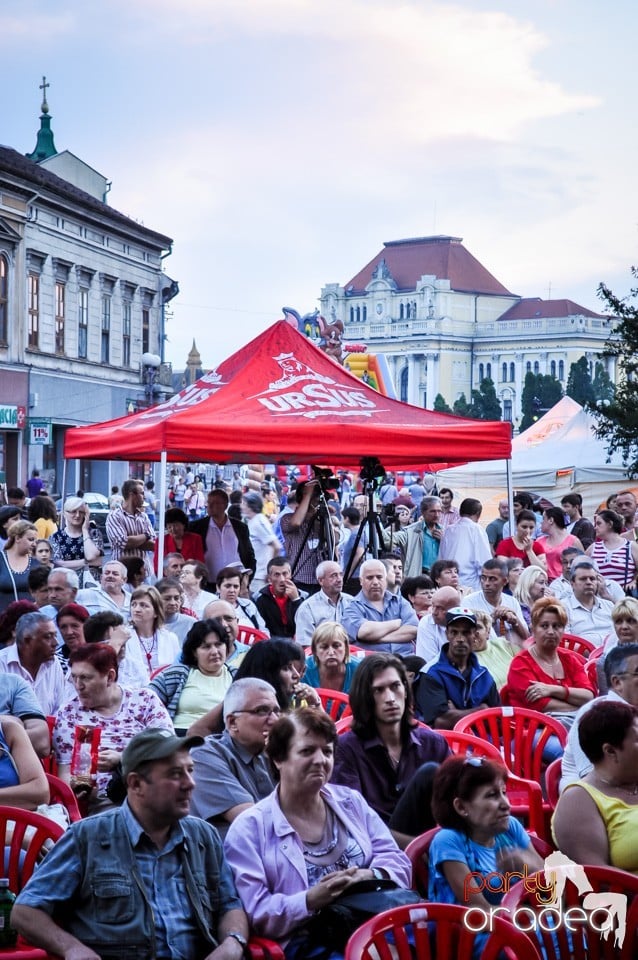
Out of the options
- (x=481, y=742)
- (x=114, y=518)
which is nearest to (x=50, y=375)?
(x=114, y=518)

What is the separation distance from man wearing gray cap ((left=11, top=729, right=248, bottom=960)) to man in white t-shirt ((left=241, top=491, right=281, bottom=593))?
8037 mm

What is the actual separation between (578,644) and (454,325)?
14702 centimetres

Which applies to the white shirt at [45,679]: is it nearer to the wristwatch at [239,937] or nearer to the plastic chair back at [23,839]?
the plastic chair back at [23,839]

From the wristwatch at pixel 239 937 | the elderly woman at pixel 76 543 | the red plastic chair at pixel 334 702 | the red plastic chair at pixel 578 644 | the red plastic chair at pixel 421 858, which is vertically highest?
the elderly woman at pixel 76 543

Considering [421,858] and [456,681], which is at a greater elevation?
[456,681]

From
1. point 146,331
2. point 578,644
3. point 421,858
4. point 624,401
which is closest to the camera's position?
point 421,858

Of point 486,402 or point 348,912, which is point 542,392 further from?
point 348,912

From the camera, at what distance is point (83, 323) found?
1689 inches

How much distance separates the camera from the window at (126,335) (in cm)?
4650

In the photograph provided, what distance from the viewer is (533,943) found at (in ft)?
12.0

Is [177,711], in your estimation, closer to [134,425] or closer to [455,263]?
[134,425]

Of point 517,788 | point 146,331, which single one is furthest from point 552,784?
point 146,331

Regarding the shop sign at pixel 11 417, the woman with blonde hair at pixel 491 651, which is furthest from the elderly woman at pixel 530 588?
the shop sign at pixel 11 417

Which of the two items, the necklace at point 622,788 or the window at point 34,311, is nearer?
the necklace at point 622,788
